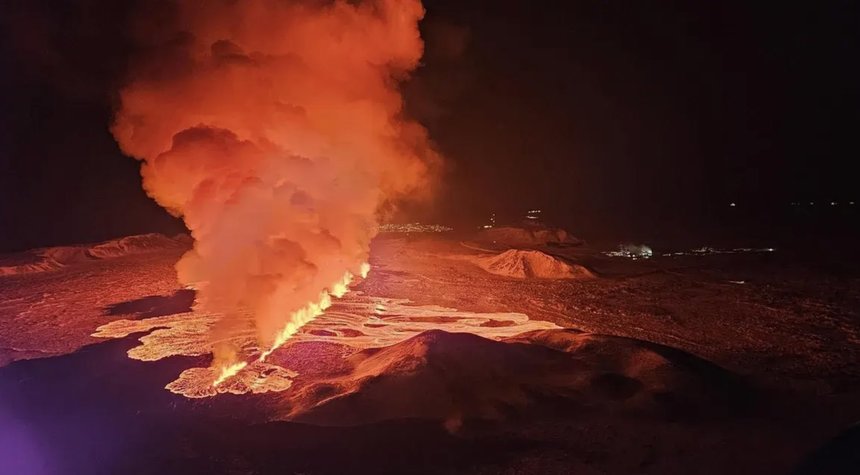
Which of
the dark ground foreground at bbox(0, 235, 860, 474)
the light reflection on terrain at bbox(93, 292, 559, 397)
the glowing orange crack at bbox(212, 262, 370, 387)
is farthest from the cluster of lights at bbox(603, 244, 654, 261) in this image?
the glowing orange crack at bbox(212, 262, 370, 387)

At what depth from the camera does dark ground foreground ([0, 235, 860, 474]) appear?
24.3 feet

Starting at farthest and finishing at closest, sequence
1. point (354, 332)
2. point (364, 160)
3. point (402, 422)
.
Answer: point (364, 160) < point (354, 332) < point (402, 422)

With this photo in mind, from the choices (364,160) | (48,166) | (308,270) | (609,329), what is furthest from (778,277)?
(48,166)

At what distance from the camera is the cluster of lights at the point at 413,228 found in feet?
151

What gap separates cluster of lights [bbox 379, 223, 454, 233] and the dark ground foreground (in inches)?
1212

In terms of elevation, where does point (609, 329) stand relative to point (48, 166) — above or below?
A: below

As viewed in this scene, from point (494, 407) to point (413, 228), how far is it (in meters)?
40.3

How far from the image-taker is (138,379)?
35.3 ft

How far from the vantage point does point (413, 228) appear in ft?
160

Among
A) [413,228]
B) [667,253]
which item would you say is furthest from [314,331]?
[413,228]

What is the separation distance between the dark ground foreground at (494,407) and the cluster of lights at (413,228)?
101 ft

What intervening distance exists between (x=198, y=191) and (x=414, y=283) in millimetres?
8877

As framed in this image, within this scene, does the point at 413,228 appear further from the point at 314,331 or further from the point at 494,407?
the point at 494,407

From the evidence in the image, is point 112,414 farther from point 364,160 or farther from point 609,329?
point 364,160
